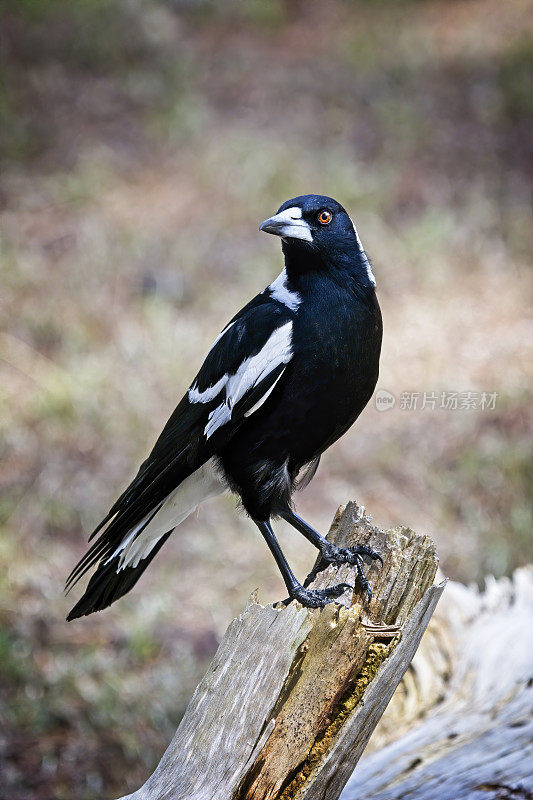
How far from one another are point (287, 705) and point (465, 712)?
3.12 ft

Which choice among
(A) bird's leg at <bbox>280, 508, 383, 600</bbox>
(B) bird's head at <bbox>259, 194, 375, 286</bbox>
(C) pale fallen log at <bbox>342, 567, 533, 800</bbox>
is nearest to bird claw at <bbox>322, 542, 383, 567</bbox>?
(A) bird's leg at <bbox>280, 508, 383, 600</bbox>

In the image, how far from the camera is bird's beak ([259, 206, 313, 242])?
2.30 metres

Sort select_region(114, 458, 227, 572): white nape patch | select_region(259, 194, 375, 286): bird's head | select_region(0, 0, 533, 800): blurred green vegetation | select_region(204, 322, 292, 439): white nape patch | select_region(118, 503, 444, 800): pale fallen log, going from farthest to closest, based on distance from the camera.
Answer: select_region(0, 0, 533, 800): blurred green vegetation, select_region(114, 458, 227, 572): white nape patch, select_region(259, 194, 375, 286): bird's head, select_region(204, 322, 292, 439): white nape patch, select_region(118, 503, 444, 800): pale fallen log

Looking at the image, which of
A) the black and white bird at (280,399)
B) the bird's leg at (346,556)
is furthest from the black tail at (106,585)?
the bird's leg at (346,556)

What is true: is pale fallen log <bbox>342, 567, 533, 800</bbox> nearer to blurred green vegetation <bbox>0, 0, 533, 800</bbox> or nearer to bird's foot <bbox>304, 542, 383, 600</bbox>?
bird's foot <bbox>304, 542, 383, 600</bbox>

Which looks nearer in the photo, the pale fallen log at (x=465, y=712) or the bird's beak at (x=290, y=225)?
the pale fallen log at (x=465, y=712)

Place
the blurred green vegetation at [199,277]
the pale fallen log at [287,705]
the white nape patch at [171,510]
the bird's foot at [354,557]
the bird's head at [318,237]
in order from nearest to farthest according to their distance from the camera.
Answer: the pale fallen log at [287,705] → the bird's foot at [354,557] → the bird's head at [318,237] → the white nape patch at [171,510] → the blurred green vegetation at [199,277]

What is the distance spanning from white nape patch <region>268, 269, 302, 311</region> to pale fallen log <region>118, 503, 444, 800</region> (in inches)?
31.4

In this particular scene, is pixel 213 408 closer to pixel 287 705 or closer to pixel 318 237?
pixel 318 237

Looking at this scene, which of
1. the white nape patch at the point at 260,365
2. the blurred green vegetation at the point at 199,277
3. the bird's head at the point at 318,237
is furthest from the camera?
the blurred green vegetation at the point at 199,277

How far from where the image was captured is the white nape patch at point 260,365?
2.23m

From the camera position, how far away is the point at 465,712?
8.39ft

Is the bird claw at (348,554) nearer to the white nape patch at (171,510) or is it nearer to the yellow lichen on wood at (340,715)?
the yellow lichen on wood at (340,715)

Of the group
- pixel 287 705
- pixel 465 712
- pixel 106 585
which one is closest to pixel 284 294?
pixel 106 585
